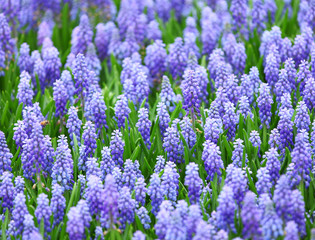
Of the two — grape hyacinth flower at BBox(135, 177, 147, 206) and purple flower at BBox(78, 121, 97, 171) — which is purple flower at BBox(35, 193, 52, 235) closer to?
grape hyacinth flower at BBox(135, 177, 147, 206)

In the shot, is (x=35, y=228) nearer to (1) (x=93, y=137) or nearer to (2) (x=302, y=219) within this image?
(1) (x=93, y=137)

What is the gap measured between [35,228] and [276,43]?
5733 millimetres

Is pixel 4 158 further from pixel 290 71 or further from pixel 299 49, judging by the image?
pixel 299 49

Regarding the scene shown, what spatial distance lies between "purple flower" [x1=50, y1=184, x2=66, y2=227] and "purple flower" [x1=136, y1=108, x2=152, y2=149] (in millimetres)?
1717

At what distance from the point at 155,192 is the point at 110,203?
728mm

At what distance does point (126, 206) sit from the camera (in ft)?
20.2

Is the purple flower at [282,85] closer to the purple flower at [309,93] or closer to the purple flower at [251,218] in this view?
the purple flower at [309,93]

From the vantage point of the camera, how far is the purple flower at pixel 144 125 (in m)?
7.57

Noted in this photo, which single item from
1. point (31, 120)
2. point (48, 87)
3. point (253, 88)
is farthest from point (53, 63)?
point (253, 88)

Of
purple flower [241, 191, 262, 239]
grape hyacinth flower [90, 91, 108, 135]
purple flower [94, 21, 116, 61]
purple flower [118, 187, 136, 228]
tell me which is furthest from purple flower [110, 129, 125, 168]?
purple flower [94, 21, 116, 61]

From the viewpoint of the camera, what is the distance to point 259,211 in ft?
19.1

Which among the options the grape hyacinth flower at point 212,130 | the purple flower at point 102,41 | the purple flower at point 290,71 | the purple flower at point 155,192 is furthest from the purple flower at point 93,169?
the purple flower at point 102,41

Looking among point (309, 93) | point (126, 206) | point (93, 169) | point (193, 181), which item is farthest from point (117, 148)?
point (309, 93)

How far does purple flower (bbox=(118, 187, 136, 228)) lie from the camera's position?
6156mm
